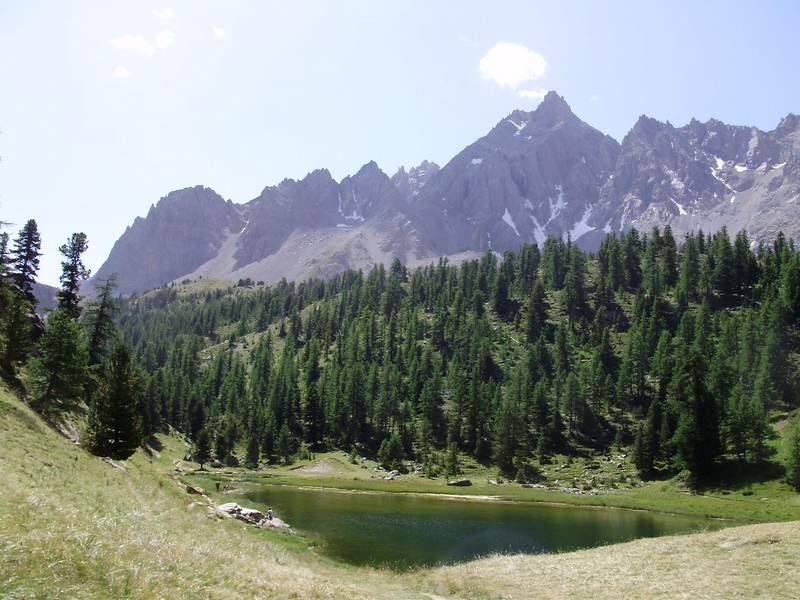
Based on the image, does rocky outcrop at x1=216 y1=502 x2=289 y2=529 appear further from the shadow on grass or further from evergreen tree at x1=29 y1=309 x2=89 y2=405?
the shadow on grass

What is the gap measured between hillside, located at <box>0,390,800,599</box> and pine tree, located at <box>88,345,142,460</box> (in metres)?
2.97

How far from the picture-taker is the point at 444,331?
184m

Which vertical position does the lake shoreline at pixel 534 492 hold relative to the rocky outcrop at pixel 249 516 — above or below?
below

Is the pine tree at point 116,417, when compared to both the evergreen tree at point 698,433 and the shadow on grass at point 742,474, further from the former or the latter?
the evergreen tree at point 698,433

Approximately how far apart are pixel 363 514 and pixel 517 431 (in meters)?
61.2

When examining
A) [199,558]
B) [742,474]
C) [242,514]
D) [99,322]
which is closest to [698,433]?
[742,474]

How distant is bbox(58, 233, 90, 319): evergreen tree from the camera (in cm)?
7562

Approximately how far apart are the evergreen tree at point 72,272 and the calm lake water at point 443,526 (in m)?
37.7

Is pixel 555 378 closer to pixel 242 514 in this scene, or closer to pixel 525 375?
pixel 525 375

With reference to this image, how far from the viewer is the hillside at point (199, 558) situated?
14430 millimetres

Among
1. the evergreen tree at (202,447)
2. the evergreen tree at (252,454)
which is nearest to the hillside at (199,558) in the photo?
the evergreen tree at (202,447)

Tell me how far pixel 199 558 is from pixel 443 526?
42824mm

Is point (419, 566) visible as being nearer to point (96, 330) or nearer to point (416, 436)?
point (96, 330)

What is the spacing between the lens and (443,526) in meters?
57.9
